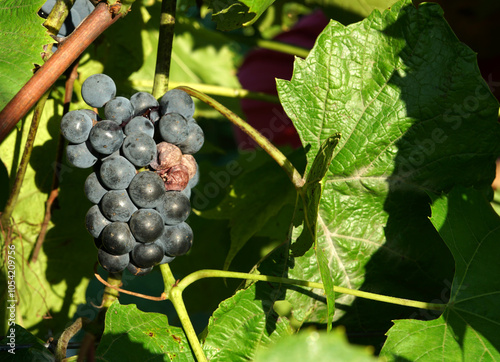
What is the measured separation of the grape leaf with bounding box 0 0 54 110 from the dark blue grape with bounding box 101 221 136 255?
0.21 m

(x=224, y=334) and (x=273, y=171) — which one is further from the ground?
(x=273, y=171)

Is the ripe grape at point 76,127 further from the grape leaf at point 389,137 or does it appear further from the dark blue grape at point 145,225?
the grape leaf at point 389,137

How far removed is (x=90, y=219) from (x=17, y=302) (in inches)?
16.0

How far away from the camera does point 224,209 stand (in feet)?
3.07

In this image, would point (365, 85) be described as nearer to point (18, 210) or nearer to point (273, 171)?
point (273, 171)

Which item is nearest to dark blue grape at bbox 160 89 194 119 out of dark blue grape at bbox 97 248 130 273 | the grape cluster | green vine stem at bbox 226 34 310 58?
the grape cluster

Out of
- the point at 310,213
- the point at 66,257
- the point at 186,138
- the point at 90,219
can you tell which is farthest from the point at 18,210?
the point at 310,213

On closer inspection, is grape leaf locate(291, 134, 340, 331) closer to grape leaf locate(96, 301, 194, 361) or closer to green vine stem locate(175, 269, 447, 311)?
green vine stem locate(175, 269, 447, 311)

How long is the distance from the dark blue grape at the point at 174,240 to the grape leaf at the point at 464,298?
1.05ft

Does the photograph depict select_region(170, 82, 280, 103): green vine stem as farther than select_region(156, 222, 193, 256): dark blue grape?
Yes

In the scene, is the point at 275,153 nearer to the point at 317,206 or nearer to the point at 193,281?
the point at 317,206

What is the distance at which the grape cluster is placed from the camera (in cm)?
63

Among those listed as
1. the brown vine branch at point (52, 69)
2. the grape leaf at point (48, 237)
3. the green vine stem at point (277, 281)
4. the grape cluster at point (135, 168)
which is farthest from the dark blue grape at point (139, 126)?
the grape leaf at point (48, 237)

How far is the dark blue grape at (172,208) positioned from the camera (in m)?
0.66
